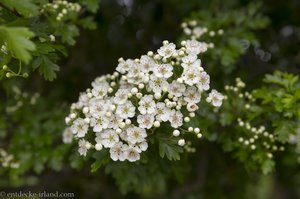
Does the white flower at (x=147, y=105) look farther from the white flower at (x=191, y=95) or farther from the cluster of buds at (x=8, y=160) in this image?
the cluster of buds at (x=8, y=160)

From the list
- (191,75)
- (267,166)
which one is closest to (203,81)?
(191,75)

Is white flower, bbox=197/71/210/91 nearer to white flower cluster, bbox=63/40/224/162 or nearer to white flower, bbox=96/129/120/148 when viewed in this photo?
white flower cluster, bbox=63/40/224/162

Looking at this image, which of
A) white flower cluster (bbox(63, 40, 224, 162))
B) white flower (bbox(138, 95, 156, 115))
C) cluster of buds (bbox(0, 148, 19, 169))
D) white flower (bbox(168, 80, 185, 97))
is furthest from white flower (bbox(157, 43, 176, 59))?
cluster of buds (bbox(0, 148, 19, 169))

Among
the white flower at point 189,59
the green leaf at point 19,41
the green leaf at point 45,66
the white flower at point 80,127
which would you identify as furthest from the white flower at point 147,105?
the green leaf at point 19,41

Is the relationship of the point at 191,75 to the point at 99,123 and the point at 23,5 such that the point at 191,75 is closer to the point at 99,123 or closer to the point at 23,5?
the point at 99,123

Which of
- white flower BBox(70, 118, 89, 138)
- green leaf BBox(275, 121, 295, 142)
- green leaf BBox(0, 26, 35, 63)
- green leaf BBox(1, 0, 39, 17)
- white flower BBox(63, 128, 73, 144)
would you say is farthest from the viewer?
white flower BBox(63, 128, 73, 144)

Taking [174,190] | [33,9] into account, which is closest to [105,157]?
[33,9]

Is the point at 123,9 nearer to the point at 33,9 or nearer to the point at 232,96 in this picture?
the point at 232,96
